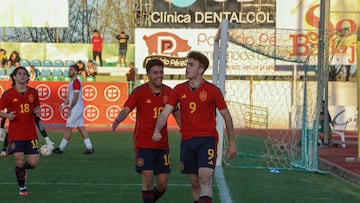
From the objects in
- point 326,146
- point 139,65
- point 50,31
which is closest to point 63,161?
point 326,146

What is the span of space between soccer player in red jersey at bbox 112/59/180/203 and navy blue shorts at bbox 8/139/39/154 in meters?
2.73

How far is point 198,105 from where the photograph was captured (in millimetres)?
8719

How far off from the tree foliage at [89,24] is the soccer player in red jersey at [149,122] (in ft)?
139

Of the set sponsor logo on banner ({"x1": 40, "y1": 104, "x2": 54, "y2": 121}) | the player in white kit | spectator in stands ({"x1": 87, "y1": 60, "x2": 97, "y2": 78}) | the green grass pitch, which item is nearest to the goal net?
the green grass pitch

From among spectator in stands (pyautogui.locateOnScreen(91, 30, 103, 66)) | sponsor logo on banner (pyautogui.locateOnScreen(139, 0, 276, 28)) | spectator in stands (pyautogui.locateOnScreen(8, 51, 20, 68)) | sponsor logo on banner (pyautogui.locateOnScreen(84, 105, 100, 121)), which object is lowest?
sponsor logo on banner (pyautogui.locateOnScreen(84, 105, 100, 121))

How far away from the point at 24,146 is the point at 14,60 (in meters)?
29.4

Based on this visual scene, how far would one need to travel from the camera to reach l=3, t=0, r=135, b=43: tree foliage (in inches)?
2098

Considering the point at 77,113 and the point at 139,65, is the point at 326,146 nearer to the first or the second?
the point at 77,113

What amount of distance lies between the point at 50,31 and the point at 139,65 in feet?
75.3

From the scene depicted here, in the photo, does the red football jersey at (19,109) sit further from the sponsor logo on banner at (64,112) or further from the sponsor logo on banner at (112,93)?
the sponsor logo on banner at (112,93)

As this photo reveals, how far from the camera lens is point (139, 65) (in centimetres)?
3900

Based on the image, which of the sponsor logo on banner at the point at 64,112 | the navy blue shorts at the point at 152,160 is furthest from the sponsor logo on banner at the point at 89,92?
the navy blue shorts at the point at 152,160

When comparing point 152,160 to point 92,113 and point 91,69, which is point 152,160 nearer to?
point 92,113

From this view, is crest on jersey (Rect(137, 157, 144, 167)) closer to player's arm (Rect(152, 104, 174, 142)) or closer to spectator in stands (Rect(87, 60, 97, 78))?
player's arm (Rect(152, 104, 174, 142))
